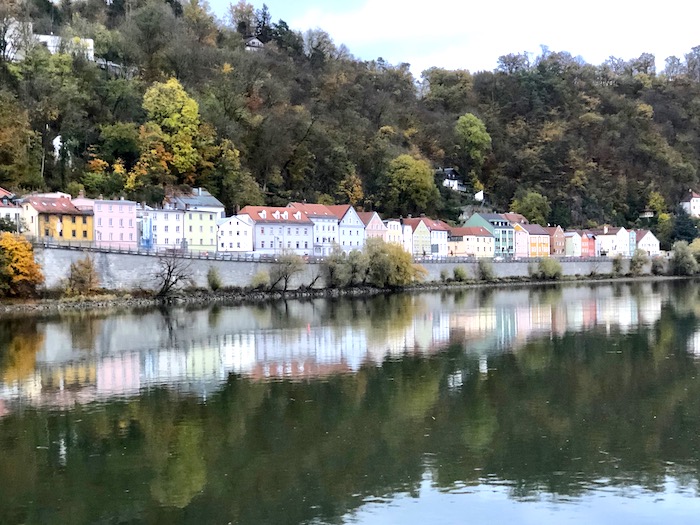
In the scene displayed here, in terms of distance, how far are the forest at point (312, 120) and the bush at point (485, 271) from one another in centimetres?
1347

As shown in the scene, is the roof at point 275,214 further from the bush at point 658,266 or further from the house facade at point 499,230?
the bush at point 658,266

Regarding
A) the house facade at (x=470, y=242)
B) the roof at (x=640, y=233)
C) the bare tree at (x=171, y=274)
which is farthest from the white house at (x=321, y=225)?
the roof at (x=640, y=233)

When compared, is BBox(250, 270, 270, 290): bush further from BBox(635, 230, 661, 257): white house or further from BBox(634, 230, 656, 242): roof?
BBox(634, 230, 656, 242): roof

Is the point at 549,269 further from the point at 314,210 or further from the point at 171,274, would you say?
the point at 171,274

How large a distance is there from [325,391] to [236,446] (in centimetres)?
495

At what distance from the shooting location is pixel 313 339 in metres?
28.5

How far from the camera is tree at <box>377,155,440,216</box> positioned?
7291 cm

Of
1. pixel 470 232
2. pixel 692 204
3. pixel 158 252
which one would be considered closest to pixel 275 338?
pixel 158 252

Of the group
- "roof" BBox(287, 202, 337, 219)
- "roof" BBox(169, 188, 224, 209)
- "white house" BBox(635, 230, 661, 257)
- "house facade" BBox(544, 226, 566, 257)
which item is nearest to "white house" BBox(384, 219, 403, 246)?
"roof" BBox(287, 202, 337, 219)

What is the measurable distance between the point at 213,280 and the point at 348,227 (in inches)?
725

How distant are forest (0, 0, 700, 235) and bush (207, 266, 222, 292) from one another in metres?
9.68

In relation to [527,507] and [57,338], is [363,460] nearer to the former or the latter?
[527,507]

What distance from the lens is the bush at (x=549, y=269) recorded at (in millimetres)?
65250

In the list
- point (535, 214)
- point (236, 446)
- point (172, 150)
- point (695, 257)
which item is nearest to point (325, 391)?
point (236, 446)
